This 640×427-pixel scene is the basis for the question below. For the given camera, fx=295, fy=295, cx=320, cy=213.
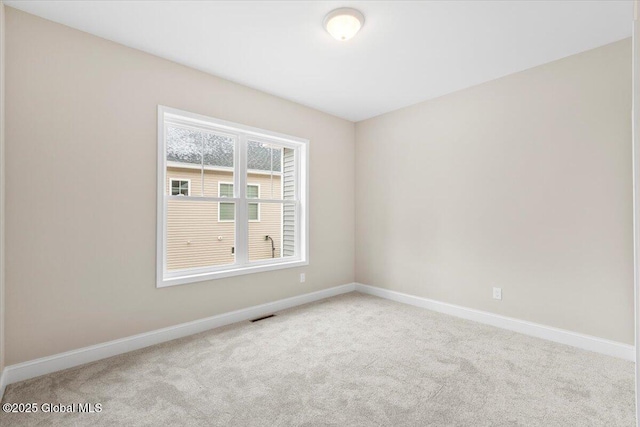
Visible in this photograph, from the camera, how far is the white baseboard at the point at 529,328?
252cm

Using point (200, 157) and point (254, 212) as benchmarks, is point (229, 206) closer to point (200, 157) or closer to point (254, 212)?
point (254, 212)

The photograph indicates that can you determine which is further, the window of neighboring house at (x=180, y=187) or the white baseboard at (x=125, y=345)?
the window of neighboring house at (x=180, y=187)

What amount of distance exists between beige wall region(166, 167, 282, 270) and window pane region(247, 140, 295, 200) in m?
0.03

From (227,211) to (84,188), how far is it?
1.36 meters

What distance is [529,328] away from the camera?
2.97m

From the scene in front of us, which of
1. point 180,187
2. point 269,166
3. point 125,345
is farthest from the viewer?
point 269,166

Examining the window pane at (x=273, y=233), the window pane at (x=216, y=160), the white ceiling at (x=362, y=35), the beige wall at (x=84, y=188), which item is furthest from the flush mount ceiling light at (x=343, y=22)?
the window pane at (x=273, y=233)

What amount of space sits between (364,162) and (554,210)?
98.5 inches

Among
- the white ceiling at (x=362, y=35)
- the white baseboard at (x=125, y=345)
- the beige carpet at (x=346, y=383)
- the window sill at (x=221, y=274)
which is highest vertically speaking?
the white ceiling at (x=362, y=35)

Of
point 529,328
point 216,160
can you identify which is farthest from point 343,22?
point 529,328

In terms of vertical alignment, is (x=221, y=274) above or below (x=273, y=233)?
below

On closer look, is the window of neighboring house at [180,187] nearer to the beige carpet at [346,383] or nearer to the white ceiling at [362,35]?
the white ceiling at [362,35]

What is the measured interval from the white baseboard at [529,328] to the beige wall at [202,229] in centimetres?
213

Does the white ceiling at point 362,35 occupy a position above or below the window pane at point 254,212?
above
